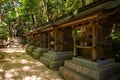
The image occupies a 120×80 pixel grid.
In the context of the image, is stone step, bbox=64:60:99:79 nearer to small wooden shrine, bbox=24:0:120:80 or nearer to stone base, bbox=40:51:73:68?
small wooden shrine, bbox=24:0:120:80

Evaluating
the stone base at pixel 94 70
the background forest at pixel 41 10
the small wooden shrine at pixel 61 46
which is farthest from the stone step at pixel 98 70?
the small wooden shrine at pixel 61 46

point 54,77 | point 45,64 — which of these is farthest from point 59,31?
point 54,77

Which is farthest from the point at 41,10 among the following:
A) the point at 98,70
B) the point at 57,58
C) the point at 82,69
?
the point at 98,70

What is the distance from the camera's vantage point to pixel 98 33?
6535 millimetres

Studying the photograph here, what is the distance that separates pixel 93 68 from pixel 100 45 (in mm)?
1217

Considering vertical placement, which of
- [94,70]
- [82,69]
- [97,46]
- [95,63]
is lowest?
[82,69]

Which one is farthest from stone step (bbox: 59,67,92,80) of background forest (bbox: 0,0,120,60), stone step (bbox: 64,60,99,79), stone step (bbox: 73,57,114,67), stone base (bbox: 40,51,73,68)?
background forest (bbox: 0,0,120,60)

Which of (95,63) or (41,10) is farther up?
(41,10)

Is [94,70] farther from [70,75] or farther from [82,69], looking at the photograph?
[70,75]

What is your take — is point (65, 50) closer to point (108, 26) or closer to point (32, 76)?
point (32, 76)

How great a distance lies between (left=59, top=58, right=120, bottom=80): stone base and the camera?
5.74 meters

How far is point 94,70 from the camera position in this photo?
19.1 feet

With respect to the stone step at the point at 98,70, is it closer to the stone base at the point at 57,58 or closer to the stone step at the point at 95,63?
the stone step at the point at 95,63

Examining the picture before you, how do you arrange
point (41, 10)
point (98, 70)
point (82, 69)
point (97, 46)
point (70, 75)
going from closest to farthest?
1. point (98, 70)
2. point (97, 46)
3. point (82, 69)
4. point (70, 75)
5. point (41, 10)
